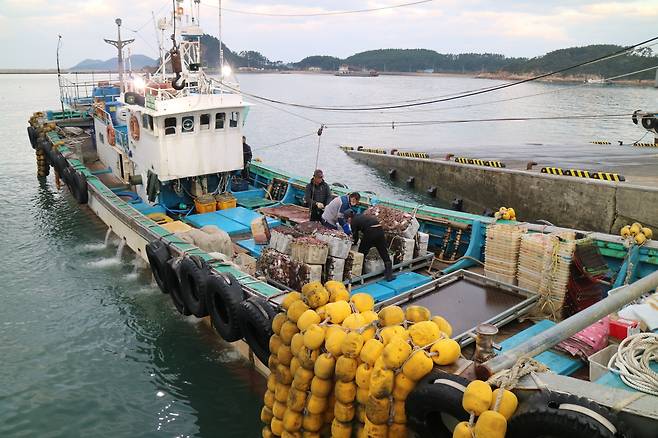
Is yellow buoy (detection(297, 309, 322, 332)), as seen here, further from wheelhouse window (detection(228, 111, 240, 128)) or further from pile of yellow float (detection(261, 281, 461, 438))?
wheelhouse window (detection(228, 111, 240, 128))

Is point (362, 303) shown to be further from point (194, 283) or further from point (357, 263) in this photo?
point (194, 283)

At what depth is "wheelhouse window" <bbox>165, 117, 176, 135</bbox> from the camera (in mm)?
10813

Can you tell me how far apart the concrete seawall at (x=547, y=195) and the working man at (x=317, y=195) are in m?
7.91

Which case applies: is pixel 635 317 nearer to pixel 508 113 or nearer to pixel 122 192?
pixel 122 192

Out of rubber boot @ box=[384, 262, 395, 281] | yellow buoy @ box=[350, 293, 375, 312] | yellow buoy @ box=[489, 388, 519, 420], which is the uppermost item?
yellow buoy @ box=[350, 293, 375, 312]

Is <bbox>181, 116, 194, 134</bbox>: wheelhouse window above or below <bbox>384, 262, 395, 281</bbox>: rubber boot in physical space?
above

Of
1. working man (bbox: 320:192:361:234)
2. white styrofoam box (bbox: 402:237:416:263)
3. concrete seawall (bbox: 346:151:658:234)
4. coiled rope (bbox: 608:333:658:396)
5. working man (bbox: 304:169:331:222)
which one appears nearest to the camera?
coiled rope (bbox: 608:333:658:396)

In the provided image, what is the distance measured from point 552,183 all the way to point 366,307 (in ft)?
38.3

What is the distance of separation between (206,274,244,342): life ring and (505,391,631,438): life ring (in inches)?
158

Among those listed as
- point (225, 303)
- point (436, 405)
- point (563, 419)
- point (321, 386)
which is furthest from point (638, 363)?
point (225, 303)

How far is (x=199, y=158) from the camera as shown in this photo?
11398 millimetres

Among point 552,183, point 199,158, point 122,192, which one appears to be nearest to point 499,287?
point 199,158

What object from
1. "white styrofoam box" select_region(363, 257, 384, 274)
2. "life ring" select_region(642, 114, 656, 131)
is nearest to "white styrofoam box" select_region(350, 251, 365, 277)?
"white styrofoam box" select_region(363, 257, 384, 274)

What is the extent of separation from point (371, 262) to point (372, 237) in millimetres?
467
